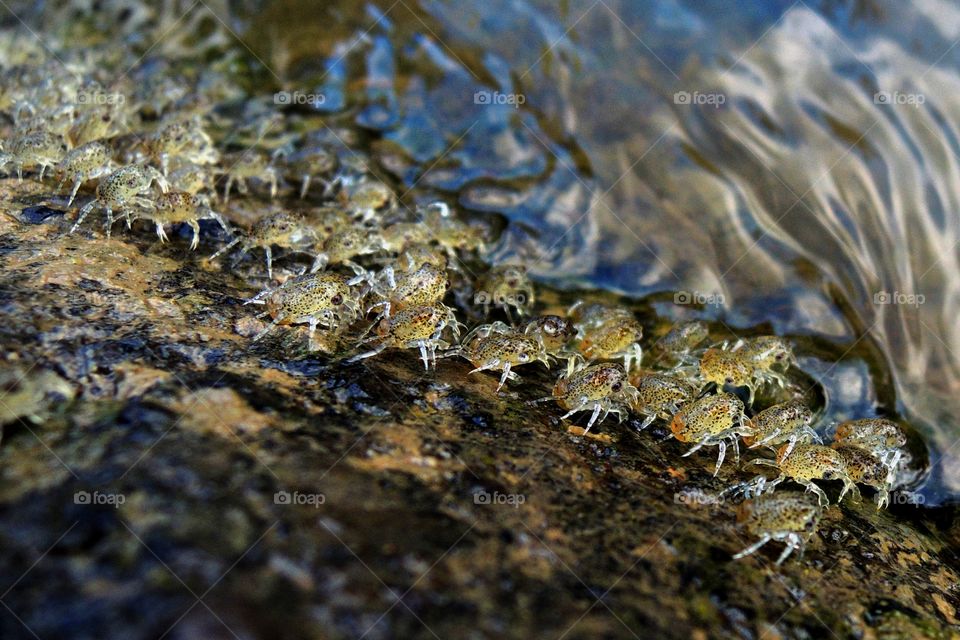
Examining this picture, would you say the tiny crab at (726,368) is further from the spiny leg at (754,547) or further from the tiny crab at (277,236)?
the tiny crab at (277,236)

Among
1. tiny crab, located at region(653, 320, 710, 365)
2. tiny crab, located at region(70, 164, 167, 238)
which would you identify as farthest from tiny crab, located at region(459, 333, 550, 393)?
tiny crab, located at region(70, 164, 167, 238)

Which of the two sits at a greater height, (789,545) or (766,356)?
(766,356)

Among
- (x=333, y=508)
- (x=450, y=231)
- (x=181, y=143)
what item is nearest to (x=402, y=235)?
(x=450, y=231)

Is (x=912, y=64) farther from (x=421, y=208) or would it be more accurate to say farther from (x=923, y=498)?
(x=421, y=208)

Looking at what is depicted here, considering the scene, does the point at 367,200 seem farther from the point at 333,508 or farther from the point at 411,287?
the point at 333,508

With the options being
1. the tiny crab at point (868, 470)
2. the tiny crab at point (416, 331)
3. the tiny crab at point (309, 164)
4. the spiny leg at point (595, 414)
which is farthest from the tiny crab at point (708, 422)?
the tiny crab at point (309, 164)

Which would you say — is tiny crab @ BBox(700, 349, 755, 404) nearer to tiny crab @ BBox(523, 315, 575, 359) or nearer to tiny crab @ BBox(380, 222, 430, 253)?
tiny crab @ BBox(523, 315, 575, 359)
